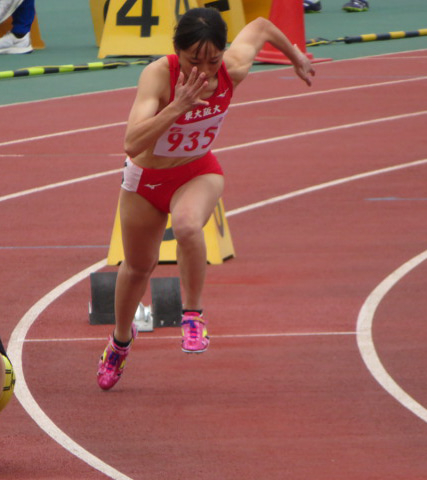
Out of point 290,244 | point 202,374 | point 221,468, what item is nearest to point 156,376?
point 202,374

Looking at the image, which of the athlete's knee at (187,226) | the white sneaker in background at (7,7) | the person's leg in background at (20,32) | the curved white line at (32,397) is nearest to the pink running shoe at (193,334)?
the athlete's knee at (187,226)

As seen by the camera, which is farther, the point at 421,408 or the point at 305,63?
the point at 305,63

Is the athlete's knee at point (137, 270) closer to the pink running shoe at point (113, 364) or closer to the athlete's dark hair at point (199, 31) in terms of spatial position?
the pink running shoe at point (113, 364)

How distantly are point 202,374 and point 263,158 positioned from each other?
6.62 metres

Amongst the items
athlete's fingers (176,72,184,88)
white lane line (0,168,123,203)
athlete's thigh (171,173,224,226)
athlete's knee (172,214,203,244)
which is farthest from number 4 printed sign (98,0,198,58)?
athlete's fingers (176,72,184,88)

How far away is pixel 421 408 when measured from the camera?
6008 millimetres

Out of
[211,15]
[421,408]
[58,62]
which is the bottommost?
[58,62]

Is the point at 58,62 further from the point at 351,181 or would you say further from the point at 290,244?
the point at 290,244

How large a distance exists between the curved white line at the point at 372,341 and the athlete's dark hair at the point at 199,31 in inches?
78.5

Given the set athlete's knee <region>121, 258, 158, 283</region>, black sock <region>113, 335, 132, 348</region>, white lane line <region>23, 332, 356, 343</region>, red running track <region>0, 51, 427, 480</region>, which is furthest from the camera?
white lane line <region>23, 332, 356, 343</region>

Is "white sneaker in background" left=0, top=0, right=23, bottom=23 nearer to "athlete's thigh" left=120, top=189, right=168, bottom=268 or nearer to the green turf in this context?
the green turf

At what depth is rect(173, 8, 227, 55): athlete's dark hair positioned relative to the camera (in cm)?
542

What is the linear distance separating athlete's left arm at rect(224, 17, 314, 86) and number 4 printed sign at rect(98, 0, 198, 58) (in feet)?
41.8

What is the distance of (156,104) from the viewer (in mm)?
5484
